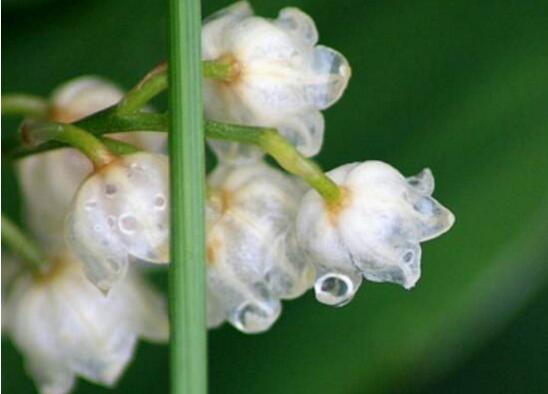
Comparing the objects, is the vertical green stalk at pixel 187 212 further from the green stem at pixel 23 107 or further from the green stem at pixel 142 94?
the green stem at pixel 23 107

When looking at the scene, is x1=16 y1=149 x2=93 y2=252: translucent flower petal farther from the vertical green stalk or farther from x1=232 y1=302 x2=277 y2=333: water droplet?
the vertical green stalk

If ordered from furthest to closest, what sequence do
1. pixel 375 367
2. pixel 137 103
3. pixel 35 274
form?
pixel 375 367
pixel 35 274
pixel 137 103

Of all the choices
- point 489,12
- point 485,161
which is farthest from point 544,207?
point 489,12

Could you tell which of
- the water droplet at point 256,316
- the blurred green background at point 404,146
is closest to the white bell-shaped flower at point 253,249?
the water droplet at point 256,316

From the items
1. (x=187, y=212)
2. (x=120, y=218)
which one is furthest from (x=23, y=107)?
(x=187, y=212)

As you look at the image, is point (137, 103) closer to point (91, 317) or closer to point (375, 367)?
point (91, 317)

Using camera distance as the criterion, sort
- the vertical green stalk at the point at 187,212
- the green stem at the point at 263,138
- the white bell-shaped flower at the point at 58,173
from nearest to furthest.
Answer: the vertical green stalk at the point at 187,212, the green stem at the point at 263,138, the white bell-shaped flower at the point at 58,173
